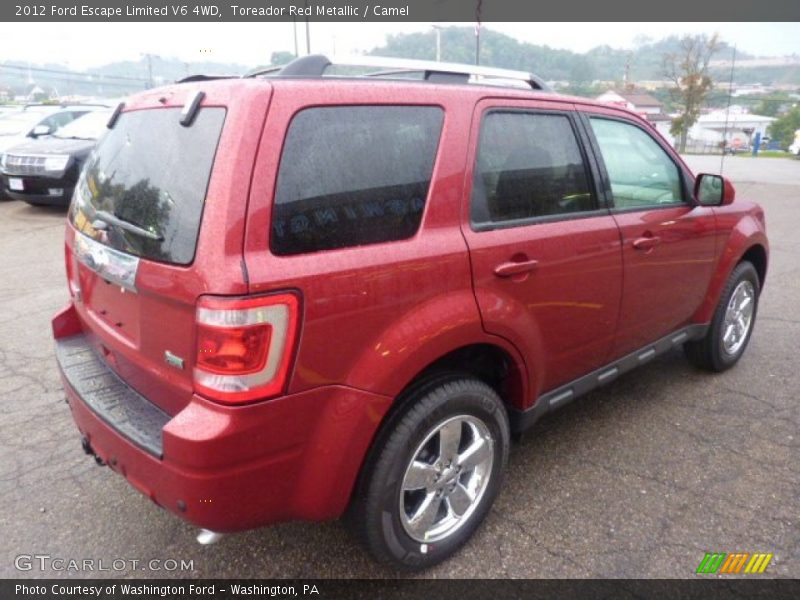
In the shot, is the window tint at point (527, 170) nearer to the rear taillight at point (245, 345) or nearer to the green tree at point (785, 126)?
the rear taillight at point (245, 345)

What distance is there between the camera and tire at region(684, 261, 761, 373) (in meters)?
3.80

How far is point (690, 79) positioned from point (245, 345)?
5404 cm

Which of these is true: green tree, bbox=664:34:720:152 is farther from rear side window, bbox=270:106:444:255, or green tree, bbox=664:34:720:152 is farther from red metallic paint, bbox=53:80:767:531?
rear side window, bbox=270:106:444:255

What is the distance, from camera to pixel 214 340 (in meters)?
1.72

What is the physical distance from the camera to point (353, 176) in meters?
1.95

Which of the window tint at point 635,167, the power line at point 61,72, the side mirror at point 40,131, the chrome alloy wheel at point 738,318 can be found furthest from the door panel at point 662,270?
the power line at point 61,72

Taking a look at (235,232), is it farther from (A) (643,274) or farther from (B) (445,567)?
(A) (643,274)

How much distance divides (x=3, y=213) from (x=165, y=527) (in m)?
9.76

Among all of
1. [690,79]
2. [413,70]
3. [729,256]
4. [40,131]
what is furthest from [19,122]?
[690,79]

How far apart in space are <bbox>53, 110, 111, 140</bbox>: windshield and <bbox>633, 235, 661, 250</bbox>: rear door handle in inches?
394

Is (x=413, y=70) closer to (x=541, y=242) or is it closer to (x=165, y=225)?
(x=541, y=242)

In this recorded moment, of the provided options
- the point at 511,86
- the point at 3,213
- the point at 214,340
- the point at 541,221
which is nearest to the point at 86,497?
the point at 214,340

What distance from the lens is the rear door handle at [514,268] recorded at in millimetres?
2278

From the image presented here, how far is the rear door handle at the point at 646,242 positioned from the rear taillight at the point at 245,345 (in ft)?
6.23
